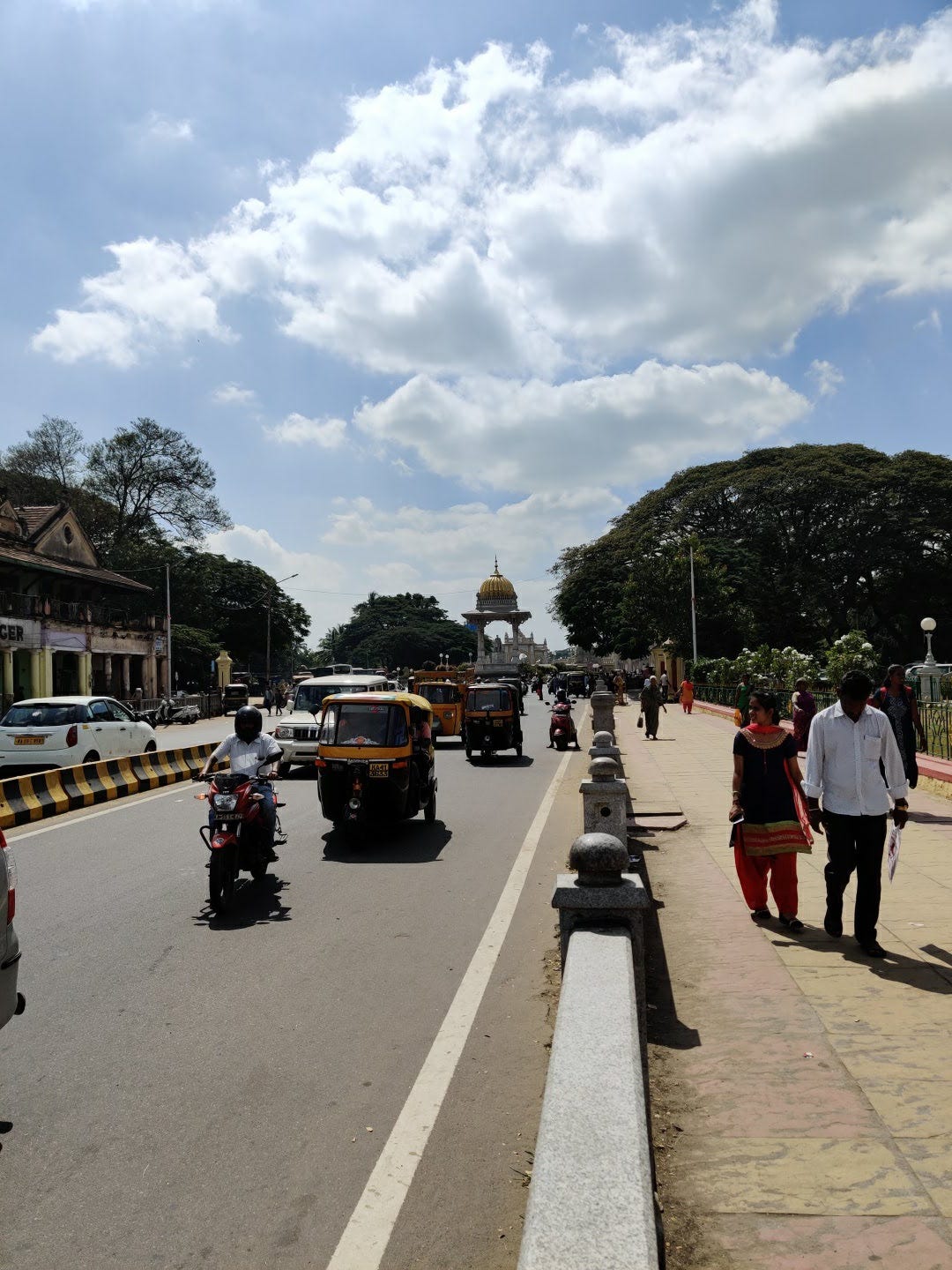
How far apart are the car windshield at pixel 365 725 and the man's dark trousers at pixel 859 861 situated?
5678 millimetres

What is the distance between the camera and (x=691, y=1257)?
10.3 feet

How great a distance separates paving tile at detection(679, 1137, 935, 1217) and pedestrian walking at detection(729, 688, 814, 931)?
317 cm

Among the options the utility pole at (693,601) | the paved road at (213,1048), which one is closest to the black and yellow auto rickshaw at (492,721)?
the paved road at (213,1048)

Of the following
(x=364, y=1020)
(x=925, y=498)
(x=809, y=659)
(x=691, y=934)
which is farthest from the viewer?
(x=925, y=498)

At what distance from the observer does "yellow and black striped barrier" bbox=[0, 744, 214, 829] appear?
13203mm

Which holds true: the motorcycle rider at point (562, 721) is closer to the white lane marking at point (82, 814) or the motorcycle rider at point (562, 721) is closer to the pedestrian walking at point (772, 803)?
the white lane marking at point (82, 814)

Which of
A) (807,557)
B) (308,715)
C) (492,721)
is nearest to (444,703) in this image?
(492,721)

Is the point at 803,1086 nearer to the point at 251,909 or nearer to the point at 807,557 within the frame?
the point at 251,909

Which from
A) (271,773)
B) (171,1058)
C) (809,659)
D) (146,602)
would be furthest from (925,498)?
(171,1058)

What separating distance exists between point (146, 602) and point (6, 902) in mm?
61318

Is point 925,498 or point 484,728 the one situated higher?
point 925,498

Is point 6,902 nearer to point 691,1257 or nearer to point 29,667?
point 691,1257

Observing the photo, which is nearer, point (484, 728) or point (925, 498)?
point (484, 728)

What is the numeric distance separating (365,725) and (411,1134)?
744 centimetres
